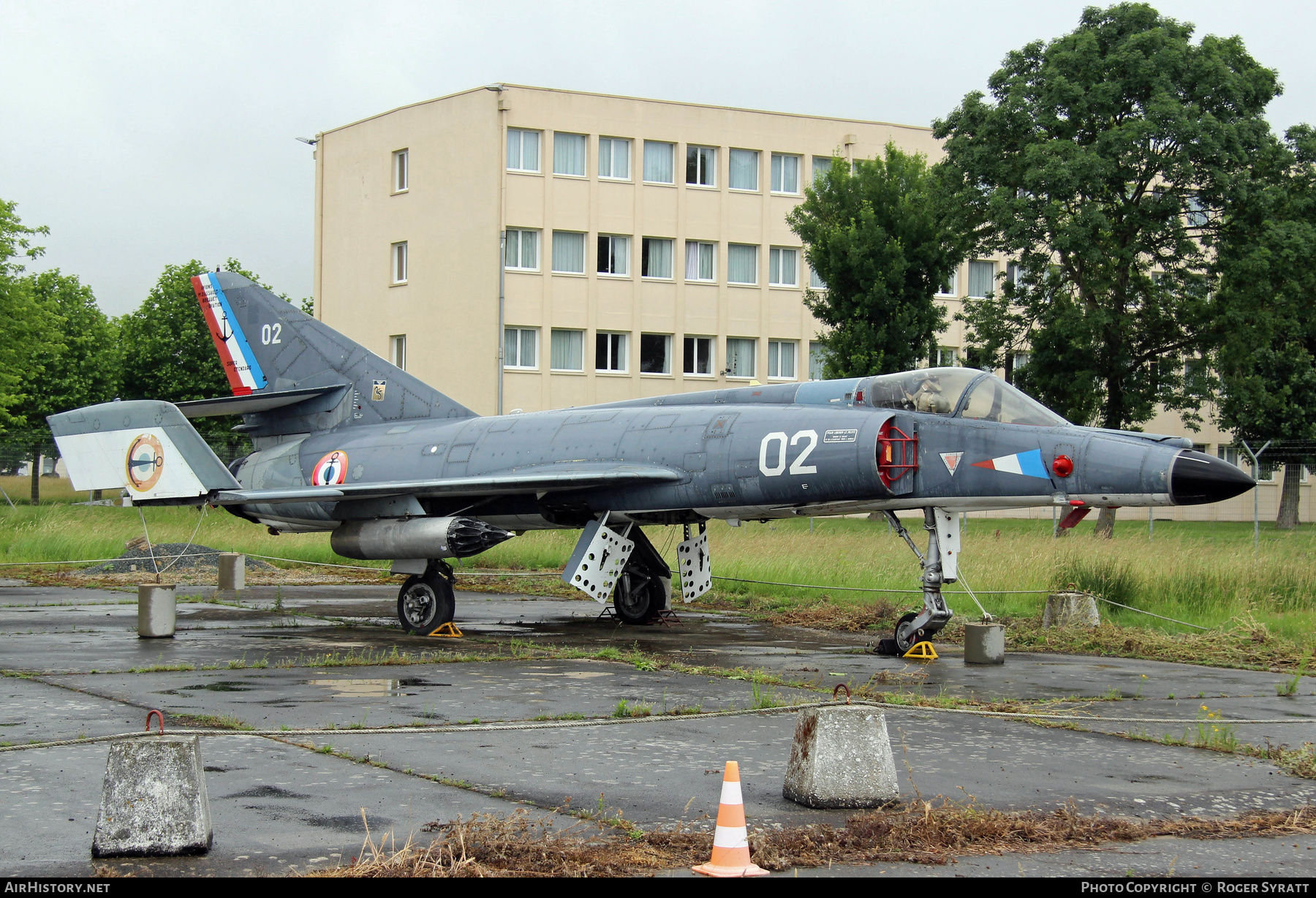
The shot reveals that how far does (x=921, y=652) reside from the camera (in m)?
12.0

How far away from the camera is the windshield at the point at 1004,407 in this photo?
1216 cm

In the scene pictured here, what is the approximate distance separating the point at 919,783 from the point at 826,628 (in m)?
8.78

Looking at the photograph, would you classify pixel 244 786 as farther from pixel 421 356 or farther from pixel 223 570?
pixel 421 356

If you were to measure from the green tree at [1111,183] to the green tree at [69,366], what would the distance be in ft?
141

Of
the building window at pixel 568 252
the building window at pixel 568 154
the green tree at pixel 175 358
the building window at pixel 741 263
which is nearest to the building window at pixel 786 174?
the building window at pixel 741 263

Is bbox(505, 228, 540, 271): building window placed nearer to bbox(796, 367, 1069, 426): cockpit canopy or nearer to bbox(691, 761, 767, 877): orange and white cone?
bbox(796, 367, 1069, 426): cockpit canopy

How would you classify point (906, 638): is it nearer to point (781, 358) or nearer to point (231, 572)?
point (231, 572)

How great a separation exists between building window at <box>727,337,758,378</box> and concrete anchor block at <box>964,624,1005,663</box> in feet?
116

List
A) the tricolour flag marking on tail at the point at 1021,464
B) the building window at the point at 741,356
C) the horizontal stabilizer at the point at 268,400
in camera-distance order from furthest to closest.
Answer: the building window at the point at 741,356 → the horizontal stabilizer at the point at 268,400 → the tricolour flag marking on tail at the point at 1021,464

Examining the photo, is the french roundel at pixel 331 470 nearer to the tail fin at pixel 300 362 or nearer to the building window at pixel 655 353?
the tail fin at pixel 300 362

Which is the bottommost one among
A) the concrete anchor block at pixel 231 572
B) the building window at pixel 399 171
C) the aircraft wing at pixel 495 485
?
the concrete anchor block at pixel 231 572

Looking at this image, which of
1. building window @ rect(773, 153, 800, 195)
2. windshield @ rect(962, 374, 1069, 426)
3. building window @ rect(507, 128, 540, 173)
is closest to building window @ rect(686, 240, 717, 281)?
building window @ rect(773, 153, 800, 195)

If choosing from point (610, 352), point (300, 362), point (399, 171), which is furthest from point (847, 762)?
point (399, 171)

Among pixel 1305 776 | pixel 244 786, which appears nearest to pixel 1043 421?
pixel 1305 776
